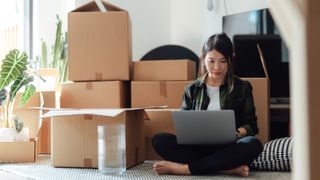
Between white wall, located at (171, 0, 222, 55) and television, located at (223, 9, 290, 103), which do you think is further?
white wall, located at (171, 0, 222, 55)

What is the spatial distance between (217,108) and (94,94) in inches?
25.7

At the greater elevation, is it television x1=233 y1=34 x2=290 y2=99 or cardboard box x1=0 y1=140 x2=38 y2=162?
television x1=233 y1=34 x2=290 y2=99

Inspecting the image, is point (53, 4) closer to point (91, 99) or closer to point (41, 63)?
point (41, 63)

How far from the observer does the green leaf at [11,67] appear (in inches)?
91.7

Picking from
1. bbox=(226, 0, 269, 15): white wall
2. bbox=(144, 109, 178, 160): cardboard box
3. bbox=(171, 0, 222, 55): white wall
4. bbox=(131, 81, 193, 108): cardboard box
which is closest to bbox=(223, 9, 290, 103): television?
bbox=(226, 0, 269, 15): white wall

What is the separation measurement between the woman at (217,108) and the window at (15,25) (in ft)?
5.76

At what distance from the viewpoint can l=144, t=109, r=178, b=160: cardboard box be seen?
227cm

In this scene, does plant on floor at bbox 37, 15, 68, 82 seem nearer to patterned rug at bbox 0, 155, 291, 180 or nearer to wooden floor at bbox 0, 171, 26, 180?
patterned rug at bbox 0, 155, 291, 180

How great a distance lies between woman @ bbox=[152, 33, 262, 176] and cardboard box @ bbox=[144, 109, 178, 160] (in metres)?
0.19

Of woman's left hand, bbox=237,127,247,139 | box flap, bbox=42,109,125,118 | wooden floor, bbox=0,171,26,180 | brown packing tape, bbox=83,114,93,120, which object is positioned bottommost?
wooden floor, bbox=0,171,26,180

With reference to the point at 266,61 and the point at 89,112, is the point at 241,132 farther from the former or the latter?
the point at 266,61

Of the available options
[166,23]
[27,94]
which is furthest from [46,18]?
[27,94]

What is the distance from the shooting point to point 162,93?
2.35 metres

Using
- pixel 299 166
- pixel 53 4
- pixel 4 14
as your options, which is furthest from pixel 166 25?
pixel 299 166
